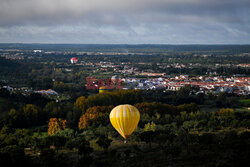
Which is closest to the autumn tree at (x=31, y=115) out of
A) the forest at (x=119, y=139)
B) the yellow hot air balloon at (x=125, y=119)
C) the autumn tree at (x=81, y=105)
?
the forest at (x=119, y=139)

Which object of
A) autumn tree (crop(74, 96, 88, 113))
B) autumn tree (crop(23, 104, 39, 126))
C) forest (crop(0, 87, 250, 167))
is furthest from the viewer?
autumn tree (crop(74, 96, 88, 113))

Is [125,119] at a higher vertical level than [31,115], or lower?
higher

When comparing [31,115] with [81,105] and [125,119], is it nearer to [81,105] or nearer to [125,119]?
[81,105]

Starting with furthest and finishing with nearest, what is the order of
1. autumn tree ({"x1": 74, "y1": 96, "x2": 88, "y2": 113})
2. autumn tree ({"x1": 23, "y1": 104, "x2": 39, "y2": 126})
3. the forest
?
1. autumn tree ({"x1": 74, "y1": 96, "x2": 88, "y2": 113})
2. autumn tree ({"x1": 23, "y1": 104, "x2": 39, "y2": 126})
3. the forest

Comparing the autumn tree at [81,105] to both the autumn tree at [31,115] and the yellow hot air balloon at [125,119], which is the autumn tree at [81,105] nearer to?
the autumn tree at [31,115]

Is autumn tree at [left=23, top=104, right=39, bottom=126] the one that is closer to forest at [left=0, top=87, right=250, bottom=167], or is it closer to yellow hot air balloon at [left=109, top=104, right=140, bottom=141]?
forest at [left=0, top=87, right=250, bottom=167]

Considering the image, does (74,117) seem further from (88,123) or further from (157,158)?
(157,158)

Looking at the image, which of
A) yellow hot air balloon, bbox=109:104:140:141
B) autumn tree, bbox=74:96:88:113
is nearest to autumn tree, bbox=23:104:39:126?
autumn tree, bbox=74:96:88:113

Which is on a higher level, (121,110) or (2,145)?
(121,110)

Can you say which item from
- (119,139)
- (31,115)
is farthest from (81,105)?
(119,139)

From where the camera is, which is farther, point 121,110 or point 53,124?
point 53,124

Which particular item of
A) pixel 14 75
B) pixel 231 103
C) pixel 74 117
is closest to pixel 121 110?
pixel 74 117
